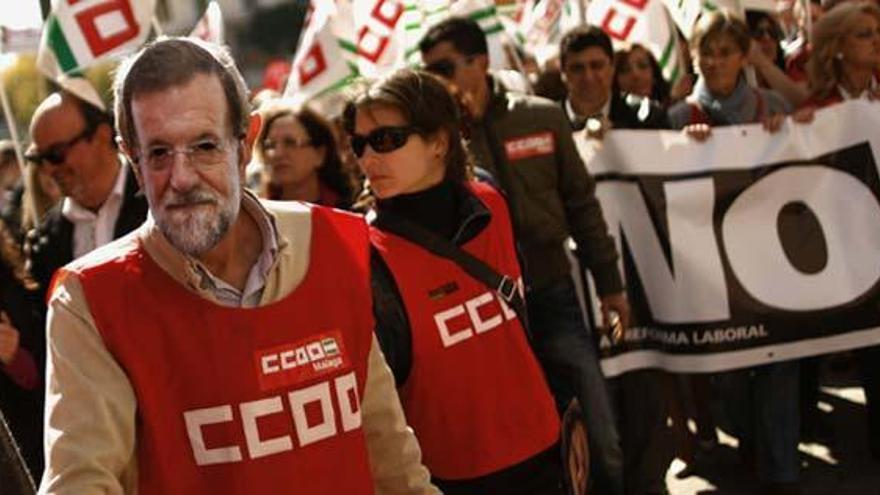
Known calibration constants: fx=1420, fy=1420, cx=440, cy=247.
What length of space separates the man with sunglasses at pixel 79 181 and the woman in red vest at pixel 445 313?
1191 mm

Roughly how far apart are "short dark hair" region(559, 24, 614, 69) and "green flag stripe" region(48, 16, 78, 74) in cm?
274

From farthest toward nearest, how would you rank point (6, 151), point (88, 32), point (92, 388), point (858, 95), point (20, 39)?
point (20, 39) → point (6, 151) → point (88, 32) → point (858, 95) → point (92, 388)

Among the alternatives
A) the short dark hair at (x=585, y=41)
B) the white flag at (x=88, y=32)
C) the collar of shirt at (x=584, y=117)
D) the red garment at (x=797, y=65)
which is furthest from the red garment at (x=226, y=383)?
the red garment at (x=797, y=65)

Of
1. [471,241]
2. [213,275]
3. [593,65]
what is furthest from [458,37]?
[213,275]

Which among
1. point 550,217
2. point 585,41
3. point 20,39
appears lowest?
point 20,39

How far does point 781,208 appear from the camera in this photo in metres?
6.18

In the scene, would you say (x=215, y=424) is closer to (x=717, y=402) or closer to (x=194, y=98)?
(x=194, y=98)

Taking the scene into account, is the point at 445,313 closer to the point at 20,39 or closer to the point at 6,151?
the point at 6,151

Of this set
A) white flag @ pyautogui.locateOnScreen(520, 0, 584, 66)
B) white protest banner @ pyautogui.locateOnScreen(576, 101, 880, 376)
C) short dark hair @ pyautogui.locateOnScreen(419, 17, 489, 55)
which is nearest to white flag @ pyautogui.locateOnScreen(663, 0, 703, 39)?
white protest banner @ pyautogui.locateOnScreen(576, 101, 880, 376)

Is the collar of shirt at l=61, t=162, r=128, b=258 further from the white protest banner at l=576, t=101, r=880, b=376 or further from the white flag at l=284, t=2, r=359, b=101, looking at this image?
the white flag at l=284, t=2, r=359, b=101

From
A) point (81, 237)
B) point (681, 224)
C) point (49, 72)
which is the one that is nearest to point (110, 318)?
point (81, 237)

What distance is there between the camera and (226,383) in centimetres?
232

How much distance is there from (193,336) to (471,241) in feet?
4.92

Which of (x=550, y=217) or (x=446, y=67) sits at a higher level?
(x=446, y=67)
